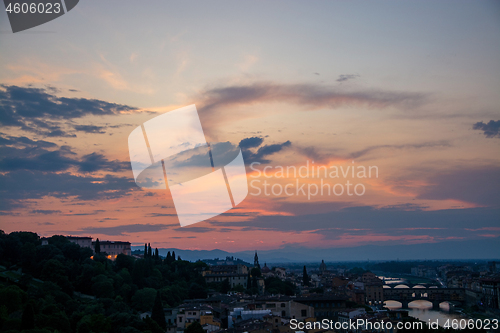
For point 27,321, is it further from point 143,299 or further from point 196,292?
point 196,292

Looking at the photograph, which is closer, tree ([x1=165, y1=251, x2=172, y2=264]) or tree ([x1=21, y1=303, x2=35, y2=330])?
tree ([x1=21, y1=303, x2=35, y2=330])

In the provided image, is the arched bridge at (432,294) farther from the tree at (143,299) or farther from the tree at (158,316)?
the tree at (158,316)

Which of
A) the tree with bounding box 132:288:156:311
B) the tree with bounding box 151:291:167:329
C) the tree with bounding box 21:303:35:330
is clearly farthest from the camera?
the tree with bounding box 132:288:156:311

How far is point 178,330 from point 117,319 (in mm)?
2909

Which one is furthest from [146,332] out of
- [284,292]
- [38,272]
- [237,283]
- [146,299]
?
[237,283]

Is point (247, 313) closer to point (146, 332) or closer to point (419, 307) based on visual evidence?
point (146, 332)

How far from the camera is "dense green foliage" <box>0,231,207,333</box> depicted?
10641 millimetres

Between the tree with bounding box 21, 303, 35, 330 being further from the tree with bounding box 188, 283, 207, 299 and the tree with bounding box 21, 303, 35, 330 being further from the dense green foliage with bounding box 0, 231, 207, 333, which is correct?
the tree with bounding box 188, 283, 207, 299

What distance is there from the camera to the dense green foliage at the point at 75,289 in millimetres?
10641

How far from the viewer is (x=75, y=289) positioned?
56.1 feet

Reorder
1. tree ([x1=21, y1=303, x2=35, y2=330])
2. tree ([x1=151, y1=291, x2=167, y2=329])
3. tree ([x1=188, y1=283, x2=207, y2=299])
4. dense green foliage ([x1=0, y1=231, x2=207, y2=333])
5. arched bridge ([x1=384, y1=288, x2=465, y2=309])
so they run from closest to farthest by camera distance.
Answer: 1. tree ([x1=21, y1=303, x2=35, y2=330])
2. dense green foliage ([x1=0, y1=231, x2=207, y2=333])
3. tree ([x1=151, y1=291, x2=167, y2=329])
4. tree ([x1=188, y1=283, x2=207, y2=299])
5. arched bridge ([x1=384, y1=288, x2=465, y2=309])

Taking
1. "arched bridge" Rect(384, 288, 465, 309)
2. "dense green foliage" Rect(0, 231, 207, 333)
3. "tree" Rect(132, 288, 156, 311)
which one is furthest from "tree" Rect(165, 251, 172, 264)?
"arched bridge" Rect(384, 288, 465, 309)

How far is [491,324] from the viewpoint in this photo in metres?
18.8

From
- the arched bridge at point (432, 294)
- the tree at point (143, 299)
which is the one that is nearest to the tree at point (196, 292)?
the tree at point (143, 299)
